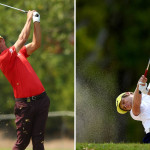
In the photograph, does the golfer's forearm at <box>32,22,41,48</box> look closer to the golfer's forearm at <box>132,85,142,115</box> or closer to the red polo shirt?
the red polo shirt

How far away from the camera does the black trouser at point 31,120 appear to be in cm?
545

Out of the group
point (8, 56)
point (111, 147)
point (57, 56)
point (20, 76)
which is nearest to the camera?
point (8, 56)

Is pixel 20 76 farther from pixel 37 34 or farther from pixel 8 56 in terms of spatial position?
pixel 37 34

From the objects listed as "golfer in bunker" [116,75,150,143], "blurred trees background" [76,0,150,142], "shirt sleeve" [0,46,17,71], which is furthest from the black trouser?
"blurred trees background" [76,0,150,142]

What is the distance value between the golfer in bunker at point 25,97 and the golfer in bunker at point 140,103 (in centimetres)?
86

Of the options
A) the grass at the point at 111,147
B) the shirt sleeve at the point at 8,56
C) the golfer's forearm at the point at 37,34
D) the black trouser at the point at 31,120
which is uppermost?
the golfer's forearm at the point at 37,34

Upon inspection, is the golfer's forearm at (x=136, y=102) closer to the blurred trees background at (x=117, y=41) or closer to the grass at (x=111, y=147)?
the grass at (x=111, y=147)

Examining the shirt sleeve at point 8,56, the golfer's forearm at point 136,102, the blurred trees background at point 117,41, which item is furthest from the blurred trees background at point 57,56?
the golfer's forearm at point 136,102

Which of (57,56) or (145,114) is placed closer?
(145,114)

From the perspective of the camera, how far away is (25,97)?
547 centimetres

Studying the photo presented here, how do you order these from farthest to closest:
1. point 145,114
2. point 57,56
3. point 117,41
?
point 117,41
point 57,56
point 145,114

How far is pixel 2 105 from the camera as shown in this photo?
8289 millimetres

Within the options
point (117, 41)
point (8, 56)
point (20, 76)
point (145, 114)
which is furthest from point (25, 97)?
point (117, 41)

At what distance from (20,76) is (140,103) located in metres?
1.25
